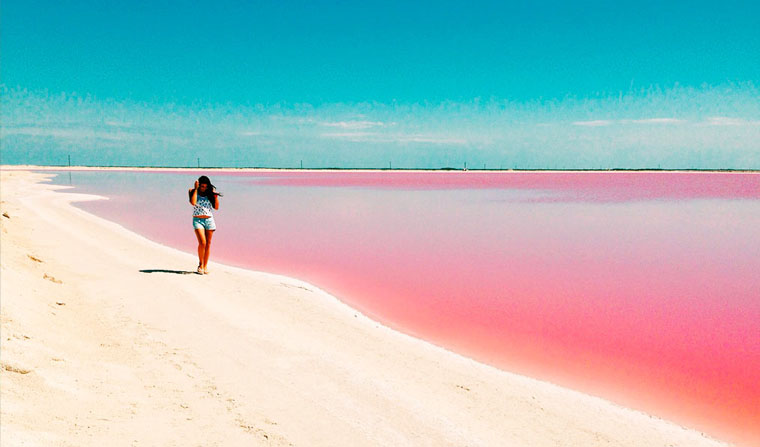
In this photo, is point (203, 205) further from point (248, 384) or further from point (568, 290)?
point (568, 290)

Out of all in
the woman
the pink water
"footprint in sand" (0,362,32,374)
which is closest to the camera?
"footprint in sand" (0,362,32,374)

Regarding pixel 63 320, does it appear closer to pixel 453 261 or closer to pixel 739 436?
pixel 739 436

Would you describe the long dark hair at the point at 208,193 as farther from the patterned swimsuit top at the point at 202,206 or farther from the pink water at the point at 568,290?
the pink water at the point at 568,290

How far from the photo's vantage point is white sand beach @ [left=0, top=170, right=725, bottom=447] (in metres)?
3.47

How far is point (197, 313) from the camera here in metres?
6.12

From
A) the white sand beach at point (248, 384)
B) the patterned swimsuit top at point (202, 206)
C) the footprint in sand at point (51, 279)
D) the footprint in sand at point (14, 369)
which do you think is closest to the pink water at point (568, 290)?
the white sand beach at point (248, 384)

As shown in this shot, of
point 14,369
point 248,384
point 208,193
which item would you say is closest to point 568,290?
point 248,384

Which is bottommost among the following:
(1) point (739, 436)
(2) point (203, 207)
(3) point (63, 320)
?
(1) point (739, 436)

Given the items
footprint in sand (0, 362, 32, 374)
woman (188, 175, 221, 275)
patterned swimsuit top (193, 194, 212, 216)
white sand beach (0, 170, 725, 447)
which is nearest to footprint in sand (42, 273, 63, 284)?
white sand beach (0, 170, 725, 447)

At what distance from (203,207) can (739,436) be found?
7532mm

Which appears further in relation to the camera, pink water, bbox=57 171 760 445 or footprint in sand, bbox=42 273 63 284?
footprint in sand, bbox=42 273 63 284

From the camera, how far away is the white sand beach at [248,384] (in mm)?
3475

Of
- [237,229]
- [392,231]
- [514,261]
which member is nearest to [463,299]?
[514,261]

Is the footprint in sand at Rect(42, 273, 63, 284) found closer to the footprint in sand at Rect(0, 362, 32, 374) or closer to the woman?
the woman
